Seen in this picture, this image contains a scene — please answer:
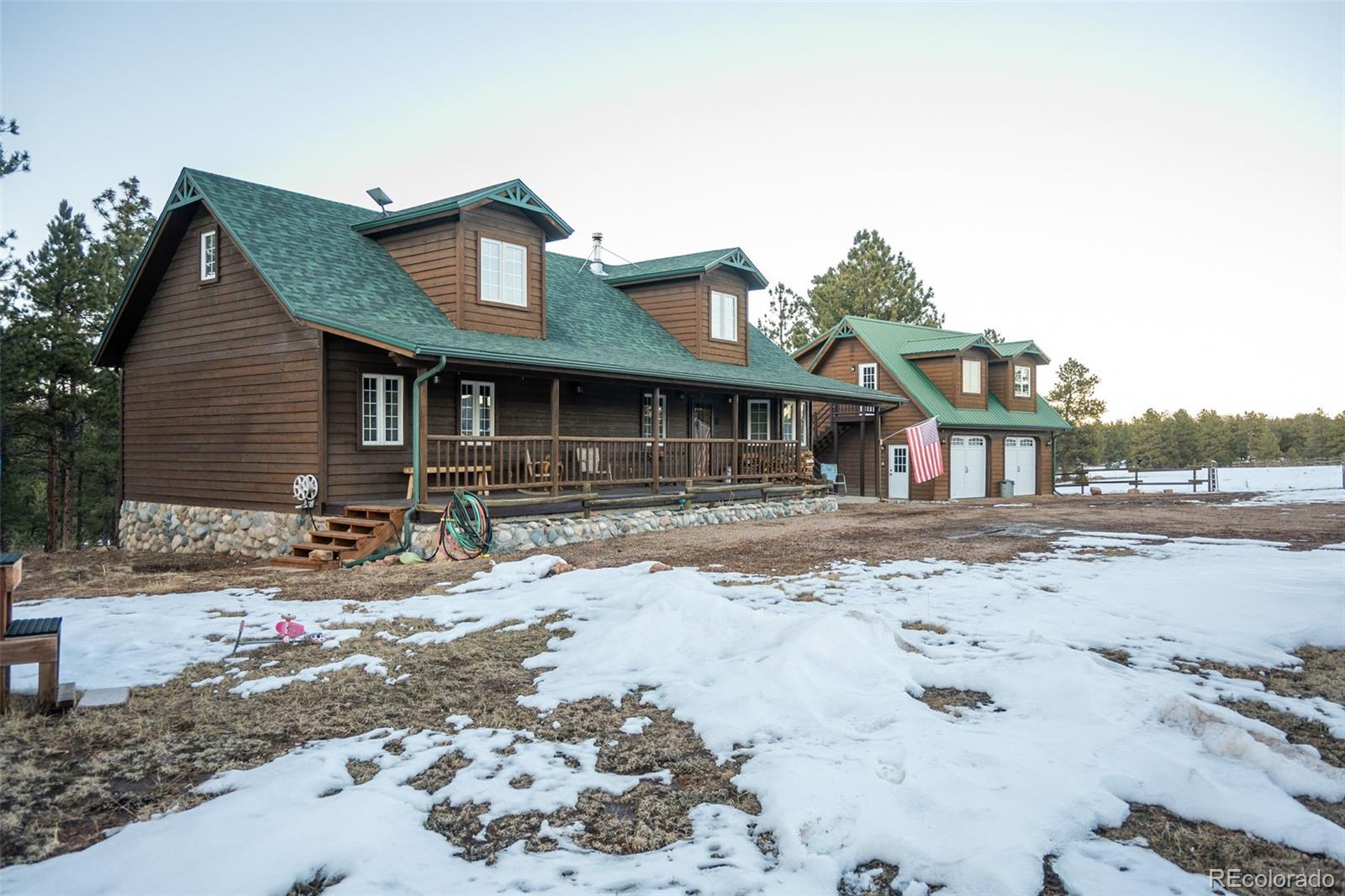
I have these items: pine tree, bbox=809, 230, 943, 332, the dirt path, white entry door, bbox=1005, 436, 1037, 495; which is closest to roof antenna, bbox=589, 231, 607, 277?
the dirt path

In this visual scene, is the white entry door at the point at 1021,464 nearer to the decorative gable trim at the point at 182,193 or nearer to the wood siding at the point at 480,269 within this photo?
the wood siding at the point at 480,269

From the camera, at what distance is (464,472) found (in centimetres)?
1356

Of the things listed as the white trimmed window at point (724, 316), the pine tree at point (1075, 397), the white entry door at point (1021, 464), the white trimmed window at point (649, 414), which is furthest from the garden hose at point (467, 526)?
the pine tree at point (1075, 397)

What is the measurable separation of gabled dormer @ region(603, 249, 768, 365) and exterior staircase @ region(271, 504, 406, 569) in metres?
9.89

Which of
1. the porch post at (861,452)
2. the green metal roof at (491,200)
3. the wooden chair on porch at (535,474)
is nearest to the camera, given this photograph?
the wooden chair on porch at (535,474)

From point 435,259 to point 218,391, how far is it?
4878 millimetres

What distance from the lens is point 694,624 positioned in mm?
5672

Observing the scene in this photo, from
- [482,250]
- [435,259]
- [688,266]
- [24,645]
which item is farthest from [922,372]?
[24,645]

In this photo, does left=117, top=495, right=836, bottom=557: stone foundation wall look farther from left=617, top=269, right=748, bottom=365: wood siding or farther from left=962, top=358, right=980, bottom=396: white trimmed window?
left=962, top=358, right=980, bottom=396: white trimmed window

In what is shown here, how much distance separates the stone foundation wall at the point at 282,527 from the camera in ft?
40.2

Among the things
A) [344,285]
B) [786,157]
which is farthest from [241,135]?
[786,157]

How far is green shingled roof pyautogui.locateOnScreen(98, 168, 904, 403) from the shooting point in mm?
12281

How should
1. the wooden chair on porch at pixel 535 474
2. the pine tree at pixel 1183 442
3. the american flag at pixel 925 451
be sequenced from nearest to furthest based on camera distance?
the wooden chair on porch at pixel 535 474, the american flag at pixel 925 451, the pine tree at pixel 1183 442

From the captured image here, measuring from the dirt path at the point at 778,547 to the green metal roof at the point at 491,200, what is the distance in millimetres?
6912
